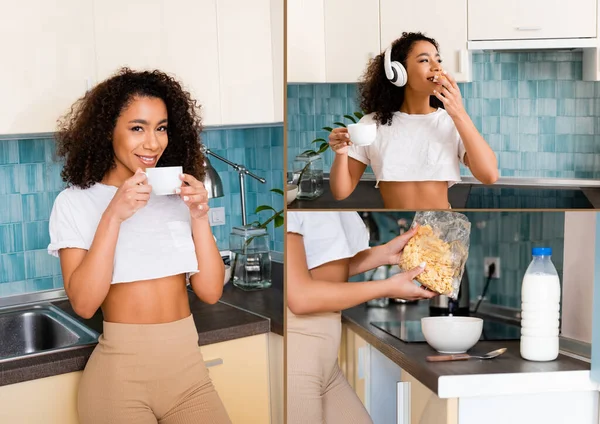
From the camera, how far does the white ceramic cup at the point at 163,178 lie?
114 cm

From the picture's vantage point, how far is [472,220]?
0.99 m

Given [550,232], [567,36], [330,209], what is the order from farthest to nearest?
[550,232] → [330,209] → [567,36]

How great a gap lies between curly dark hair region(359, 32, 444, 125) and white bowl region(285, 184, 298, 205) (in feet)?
0.49

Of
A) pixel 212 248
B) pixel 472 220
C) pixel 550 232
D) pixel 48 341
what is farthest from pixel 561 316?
pixel 48 341

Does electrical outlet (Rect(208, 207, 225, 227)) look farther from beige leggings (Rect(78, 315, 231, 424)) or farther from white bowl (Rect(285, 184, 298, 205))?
white bowl (Rect(285, 184, 298, 205))

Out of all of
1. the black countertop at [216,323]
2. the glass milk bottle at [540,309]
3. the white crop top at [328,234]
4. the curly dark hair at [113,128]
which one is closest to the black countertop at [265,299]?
the black countertop at [216,323]

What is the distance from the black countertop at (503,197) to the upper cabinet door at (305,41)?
0.15 meters

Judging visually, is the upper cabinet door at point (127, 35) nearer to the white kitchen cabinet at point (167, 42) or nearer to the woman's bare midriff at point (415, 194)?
the white kitchen cabinet at point (167, 42)

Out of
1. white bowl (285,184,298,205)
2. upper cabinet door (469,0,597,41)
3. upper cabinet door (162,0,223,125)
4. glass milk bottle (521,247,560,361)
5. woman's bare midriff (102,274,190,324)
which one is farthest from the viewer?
upper cabinet door (162,0,223,125)

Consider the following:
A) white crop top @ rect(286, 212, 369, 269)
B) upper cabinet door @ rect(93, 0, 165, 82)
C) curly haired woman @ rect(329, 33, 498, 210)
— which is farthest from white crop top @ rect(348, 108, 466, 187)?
upper cabinet door @ rect(93, 0, 165, 82)

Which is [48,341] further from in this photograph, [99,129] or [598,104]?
[598,104]

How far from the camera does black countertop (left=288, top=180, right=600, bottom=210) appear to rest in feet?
2.85

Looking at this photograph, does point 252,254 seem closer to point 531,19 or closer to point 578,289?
point 578,289

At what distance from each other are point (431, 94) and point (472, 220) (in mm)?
227
